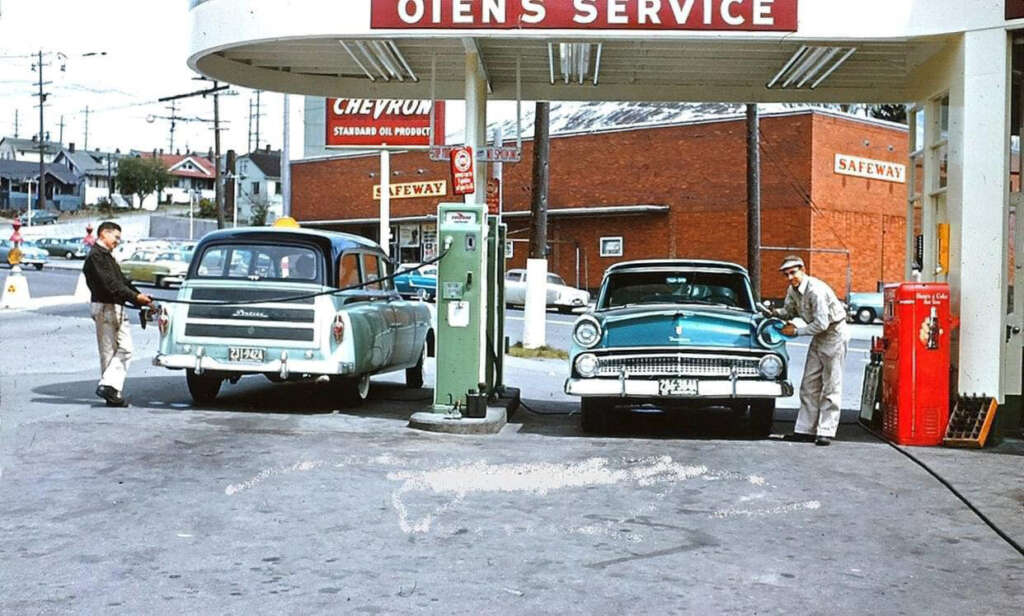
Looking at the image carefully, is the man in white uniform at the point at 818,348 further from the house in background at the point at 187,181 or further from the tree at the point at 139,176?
the house in background at the point at 187,181

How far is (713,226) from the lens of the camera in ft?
133

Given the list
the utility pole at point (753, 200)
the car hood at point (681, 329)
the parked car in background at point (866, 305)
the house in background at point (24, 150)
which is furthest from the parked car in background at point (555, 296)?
the house in background at point (24, 150)

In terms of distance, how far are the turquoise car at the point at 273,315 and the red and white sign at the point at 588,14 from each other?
2.52 m

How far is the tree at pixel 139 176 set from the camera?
350ft

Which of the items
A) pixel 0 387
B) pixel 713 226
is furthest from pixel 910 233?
pixel 713 226

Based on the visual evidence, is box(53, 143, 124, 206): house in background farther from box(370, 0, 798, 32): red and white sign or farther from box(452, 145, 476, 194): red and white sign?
box(370, 0, 798, 32): red and white sign

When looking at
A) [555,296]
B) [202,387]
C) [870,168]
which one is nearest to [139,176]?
[555,296]

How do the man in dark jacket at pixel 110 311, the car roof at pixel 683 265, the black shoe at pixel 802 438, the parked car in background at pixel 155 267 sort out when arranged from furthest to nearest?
the parked car in background at pixel 155 267
the car roof at pixel 683 265
the man in dark jacket at pixel 110 311
the black shoe at pixel 802 438

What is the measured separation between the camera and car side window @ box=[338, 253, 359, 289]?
12.1 metres

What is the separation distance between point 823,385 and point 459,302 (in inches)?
135

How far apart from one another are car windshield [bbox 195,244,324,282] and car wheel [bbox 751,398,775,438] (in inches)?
176

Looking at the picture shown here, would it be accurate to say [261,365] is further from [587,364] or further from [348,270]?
[587,364]

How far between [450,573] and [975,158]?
6942 millimetres

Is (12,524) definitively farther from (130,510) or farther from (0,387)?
(0,387)
